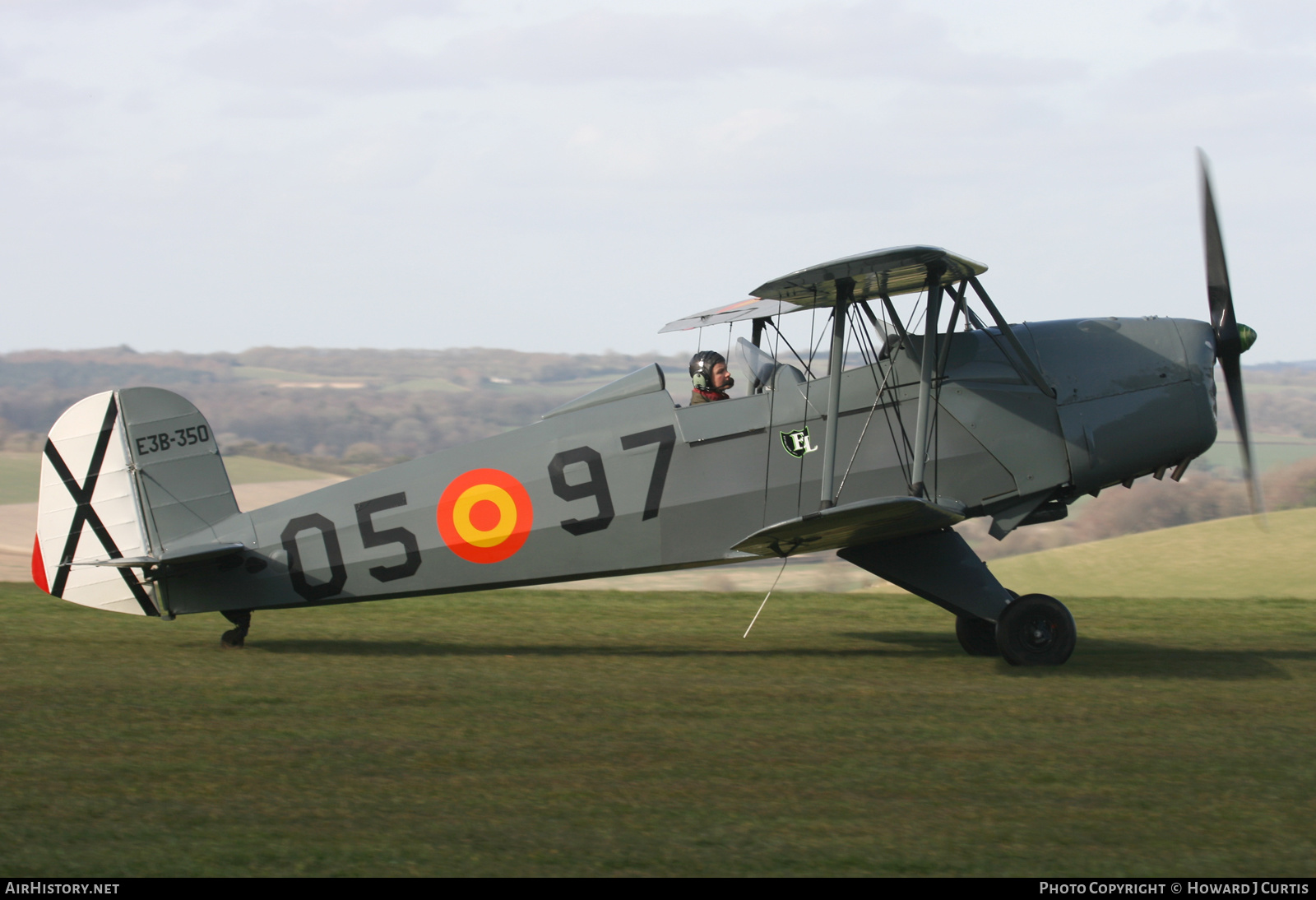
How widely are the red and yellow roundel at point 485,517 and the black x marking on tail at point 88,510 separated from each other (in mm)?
2187

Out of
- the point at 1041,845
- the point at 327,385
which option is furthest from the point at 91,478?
the point at 327,385

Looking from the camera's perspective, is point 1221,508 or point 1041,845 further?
point 1221,508

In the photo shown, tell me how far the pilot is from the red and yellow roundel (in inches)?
57.2

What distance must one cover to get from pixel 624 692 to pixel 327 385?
6733 centimetres

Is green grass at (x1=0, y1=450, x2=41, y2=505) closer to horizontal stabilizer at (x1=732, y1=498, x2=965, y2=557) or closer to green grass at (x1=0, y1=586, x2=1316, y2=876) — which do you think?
green grass at (x1=0, y1=586, x2=1316, y2=876)

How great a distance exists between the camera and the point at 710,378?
804 cm

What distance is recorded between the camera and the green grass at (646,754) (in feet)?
12.8

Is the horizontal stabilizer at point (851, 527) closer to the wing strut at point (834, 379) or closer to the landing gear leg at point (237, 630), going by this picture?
the wing strut at point (834, 379)

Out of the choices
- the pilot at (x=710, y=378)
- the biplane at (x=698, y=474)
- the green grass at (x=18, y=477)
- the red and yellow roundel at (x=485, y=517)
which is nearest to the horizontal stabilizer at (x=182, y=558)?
the biplane at (x=698, y=474)

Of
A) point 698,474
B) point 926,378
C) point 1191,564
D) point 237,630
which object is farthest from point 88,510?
point 1191,564

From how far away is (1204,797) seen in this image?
4.52 metres

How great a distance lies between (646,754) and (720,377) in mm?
3458
